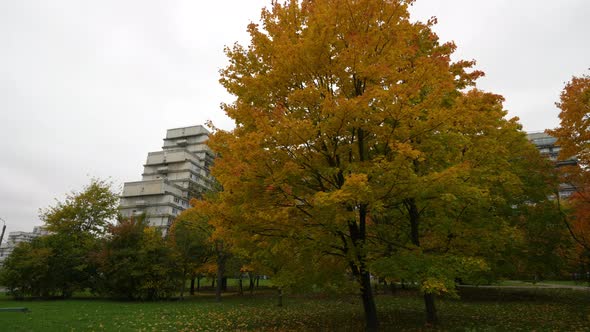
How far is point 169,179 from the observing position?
89500 mm

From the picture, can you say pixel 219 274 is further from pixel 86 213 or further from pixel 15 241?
pixel 15 241

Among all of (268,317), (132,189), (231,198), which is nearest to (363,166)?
(231,198)

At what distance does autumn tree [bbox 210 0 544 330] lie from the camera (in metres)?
7.84

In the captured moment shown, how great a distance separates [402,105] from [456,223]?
538cm

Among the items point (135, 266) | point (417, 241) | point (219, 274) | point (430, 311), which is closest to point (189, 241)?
point (219, 274)

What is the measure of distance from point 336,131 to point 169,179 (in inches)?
3499

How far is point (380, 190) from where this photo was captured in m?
7.85

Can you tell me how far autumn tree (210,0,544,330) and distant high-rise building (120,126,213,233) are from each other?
222ft

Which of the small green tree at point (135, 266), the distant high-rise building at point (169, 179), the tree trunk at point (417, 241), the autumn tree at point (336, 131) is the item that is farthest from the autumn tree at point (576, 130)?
the distant high-rise building at point (169, 179)

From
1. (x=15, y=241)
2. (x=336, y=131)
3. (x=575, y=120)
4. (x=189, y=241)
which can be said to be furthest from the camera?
(x=15, y=241)

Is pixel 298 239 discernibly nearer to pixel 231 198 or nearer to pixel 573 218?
pixel 231 198

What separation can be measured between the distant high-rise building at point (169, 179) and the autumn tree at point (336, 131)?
6766 centimetres

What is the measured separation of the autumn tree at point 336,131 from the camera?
7.84m

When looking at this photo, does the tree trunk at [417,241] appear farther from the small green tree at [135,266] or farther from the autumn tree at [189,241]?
the small green tree at [135,266]
